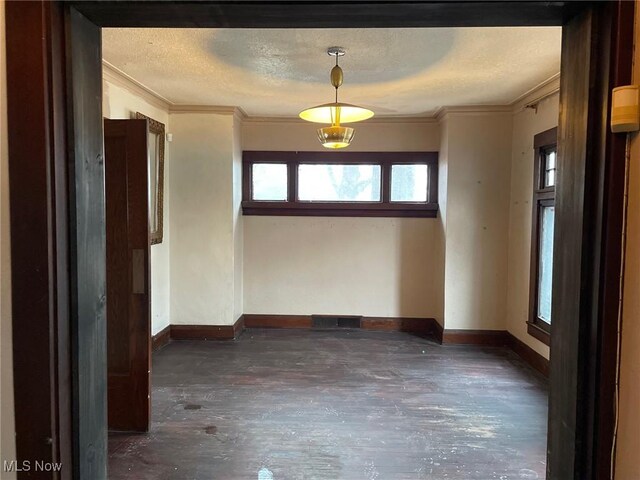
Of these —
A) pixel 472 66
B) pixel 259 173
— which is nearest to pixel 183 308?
pixel 259 173

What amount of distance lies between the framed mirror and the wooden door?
1.51 metres

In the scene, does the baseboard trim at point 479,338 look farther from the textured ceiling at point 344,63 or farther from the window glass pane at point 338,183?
the textured ceiling at point 344,63

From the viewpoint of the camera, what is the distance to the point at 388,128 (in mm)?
4969

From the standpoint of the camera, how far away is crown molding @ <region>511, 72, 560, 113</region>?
11.3 ft

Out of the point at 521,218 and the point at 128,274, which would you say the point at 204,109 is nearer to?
the point at 128,274

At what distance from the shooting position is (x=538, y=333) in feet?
12.3

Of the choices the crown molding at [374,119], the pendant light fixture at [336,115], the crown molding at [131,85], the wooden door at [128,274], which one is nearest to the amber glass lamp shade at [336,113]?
the pendant light fixture at [336,115]

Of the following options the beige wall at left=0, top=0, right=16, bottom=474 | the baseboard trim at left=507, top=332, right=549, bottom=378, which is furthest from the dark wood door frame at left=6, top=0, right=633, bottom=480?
the baseboard trim at left=507, top=332, right=549, bottom=378

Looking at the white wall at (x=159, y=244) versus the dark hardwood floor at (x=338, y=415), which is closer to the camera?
the dark hardwood floor at (x=338, y=415)

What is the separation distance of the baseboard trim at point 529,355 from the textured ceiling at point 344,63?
7.77ft

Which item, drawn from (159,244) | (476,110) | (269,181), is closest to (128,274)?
(159,244)

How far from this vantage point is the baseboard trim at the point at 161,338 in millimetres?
4258

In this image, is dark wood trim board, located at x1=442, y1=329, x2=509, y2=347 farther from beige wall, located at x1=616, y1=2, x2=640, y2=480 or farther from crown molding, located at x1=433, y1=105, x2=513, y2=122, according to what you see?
beige wall, located at x1=616, y1=2, x2=640, y2=480

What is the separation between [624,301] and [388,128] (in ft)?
13.8
